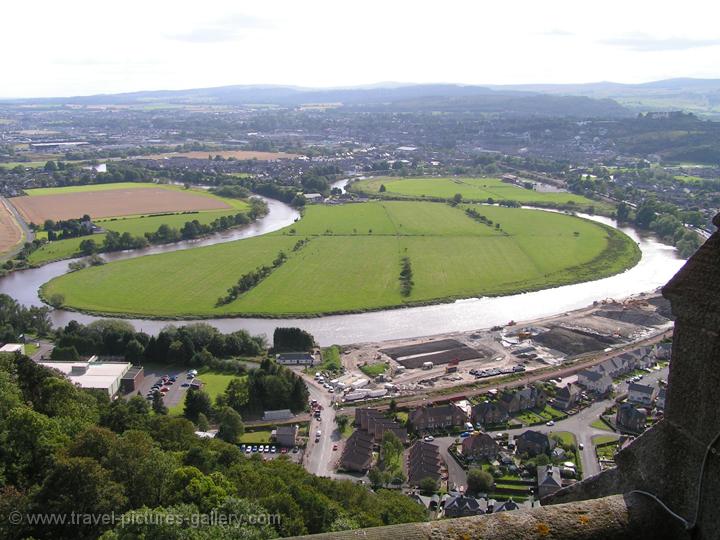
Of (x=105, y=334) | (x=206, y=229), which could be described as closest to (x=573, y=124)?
(x=206, y=229)

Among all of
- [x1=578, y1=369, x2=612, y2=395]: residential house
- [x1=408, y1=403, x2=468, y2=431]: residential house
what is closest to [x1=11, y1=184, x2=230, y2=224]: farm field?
[x1=408, y1=403, x2=468, y2=431]: residential house

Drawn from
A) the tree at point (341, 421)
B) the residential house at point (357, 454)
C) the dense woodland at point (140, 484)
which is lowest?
the tree at point (341, 421)

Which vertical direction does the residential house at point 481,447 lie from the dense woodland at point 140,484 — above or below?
below

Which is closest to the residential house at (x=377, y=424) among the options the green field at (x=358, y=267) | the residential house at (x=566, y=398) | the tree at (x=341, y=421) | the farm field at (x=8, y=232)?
the tree at (x=341, y=421)

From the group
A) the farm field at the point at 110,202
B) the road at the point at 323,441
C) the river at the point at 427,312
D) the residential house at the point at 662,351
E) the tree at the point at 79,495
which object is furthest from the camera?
the farm field at the point at 110,202

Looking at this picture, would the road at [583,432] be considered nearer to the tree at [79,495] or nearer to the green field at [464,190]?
the tree at [79,495]

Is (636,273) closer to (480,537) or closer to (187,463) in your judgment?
(187,463)

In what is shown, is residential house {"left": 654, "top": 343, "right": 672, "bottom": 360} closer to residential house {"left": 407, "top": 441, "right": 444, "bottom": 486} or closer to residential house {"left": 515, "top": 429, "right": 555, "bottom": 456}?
residential house {"left": 515, "top": 429, "right": 555, "bottom": 456}
